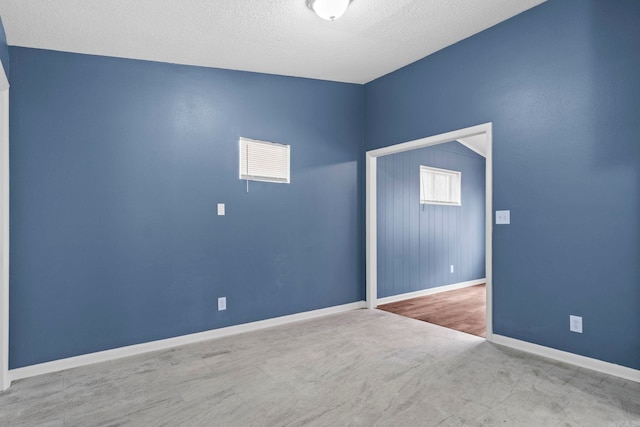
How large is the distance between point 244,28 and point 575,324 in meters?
3.55

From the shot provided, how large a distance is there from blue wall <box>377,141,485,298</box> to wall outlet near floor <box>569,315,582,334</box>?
2349 mm

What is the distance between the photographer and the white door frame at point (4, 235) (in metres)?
2.56

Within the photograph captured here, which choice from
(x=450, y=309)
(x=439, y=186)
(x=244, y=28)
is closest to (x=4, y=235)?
(x=244, y=28)

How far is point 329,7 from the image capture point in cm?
259

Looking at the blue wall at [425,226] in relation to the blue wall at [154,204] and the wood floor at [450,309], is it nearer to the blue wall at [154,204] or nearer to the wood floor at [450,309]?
the wood floor at [450,309]

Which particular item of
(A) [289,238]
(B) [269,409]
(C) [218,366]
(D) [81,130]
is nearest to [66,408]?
(C) [218,366]

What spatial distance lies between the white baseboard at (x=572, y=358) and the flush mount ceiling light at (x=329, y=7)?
10.1 feet

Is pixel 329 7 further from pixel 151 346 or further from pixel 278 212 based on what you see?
pixel 151 346

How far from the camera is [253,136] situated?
12.7 feet

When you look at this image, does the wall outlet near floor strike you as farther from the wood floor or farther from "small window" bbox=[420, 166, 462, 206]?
"small window" bbox=[420, 166, 462, 206]

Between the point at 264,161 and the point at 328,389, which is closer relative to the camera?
the point at 328,389

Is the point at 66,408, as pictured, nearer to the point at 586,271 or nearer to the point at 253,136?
the point at 253,136

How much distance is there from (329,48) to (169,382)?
10.4 feet

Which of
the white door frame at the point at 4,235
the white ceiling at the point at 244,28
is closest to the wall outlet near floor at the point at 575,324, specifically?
the white ceiling at the point at 244,28
